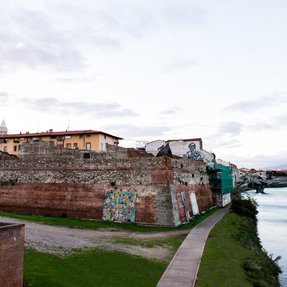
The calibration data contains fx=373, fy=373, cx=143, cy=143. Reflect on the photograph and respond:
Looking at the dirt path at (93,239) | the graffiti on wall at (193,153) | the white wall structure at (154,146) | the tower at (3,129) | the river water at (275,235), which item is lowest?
the river water at (275,235)

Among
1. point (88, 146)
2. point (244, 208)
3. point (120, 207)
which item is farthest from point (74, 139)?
point (120, 207)

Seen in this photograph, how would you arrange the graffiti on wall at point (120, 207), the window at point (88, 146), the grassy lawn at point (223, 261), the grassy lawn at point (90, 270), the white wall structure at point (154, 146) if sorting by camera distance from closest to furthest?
the grassy lawn at point (90, 270) < the grassy lawn at point (223, 261) < the graffiti on wall at point (120, 207) < the white wall structure at point (154, 146) < the window at point (88, 146)

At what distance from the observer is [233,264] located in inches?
1003

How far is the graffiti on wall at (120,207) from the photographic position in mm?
37344

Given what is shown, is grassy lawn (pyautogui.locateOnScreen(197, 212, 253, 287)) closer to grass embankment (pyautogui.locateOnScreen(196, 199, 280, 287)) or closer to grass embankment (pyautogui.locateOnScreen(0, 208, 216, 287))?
grass embankment (pyautogui.locateOnScreen(196, 199, 280, 287))

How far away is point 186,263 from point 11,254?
1223 cm

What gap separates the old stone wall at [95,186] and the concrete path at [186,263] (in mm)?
4965

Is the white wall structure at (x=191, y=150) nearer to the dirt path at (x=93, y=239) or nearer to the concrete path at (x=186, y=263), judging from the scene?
the concrete path at (x=186, y=263)

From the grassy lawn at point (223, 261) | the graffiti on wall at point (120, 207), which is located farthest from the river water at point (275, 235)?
the graffiti on wall at point (120, 207)

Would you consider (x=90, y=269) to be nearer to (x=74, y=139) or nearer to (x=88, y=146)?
(x=88, y=146)

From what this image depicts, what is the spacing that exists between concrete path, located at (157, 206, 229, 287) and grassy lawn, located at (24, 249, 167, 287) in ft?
2.11

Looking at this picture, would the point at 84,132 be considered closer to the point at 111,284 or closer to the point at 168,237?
the point at 168,237

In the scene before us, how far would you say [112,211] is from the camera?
124 feet

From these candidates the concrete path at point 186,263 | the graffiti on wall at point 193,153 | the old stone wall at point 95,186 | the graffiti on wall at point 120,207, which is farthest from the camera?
the graffiti on wall at point 193,153
